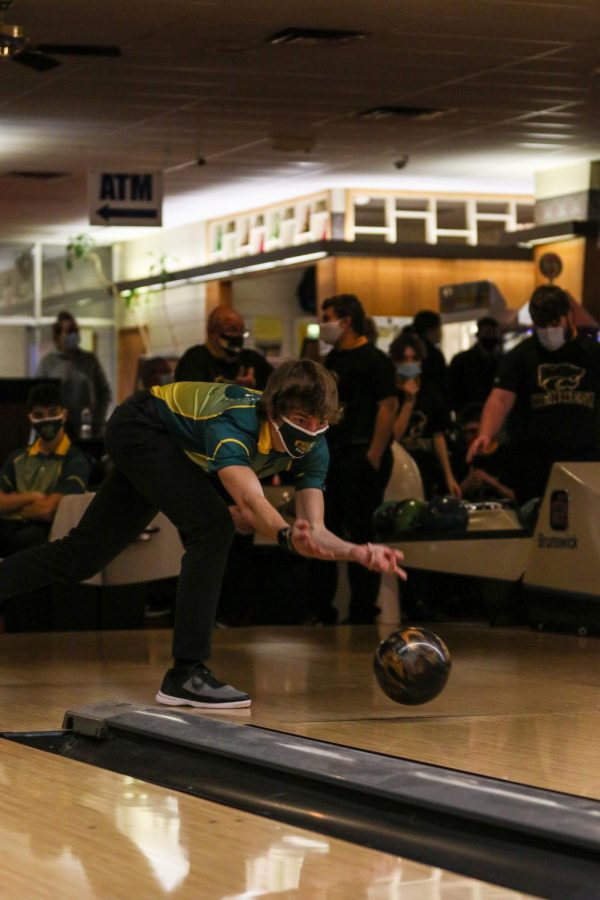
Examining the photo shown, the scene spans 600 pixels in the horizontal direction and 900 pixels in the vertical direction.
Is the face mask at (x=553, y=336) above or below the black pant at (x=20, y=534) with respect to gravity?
above

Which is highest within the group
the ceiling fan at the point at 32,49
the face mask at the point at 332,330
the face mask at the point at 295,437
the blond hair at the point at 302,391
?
the ceiling fan at the point at 32,49

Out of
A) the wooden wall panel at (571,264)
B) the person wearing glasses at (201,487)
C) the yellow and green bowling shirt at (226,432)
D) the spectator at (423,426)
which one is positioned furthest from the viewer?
the wooden wall panel at (571,264)

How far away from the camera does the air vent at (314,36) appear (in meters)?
9.13

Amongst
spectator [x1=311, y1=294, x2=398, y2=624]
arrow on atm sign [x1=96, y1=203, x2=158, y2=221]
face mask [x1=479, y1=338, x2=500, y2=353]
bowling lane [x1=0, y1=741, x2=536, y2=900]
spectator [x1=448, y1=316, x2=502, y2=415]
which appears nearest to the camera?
bowling lane [x1=0, y1=741, x2=536, y2=900]

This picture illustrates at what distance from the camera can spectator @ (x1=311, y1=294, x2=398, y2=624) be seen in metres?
7.21

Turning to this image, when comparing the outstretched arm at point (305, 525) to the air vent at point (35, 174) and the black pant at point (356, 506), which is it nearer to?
the black pant at point (356, 506)

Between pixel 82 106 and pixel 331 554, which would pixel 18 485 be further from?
pixel 82 106

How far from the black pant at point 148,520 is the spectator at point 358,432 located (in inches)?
95.8

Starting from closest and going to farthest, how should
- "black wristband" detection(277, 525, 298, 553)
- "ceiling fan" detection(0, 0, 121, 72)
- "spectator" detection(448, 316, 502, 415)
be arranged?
1. "black wristband" detection(277, 525, 298, 553)
2. "ceiling fan" detection(0, 0, 121, 72)
3. "spectator" detection(448, 316, 502, 415)

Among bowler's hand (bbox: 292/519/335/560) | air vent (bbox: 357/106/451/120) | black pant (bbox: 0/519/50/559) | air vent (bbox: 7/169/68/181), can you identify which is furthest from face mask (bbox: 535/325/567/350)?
air vent (bbox: 7/169/68/181)

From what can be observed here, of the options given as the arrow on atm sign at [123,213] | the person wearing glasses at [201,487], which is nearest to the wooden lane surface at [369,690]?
the person wearing glasses at [201,487]

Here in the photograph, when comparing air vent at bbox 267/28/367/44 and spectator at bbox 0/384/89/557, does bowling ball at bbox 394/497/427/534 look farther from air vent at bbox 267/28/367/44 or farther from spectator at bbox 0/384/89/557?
air vent at bbox 267/28/367/44

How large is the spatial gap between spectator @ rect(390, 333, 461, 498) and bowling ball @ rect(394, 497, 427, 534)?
3.81 feet

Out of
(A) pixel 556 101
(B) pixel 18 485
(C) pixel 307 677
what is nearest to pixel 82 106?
(A) pixel 556 101
